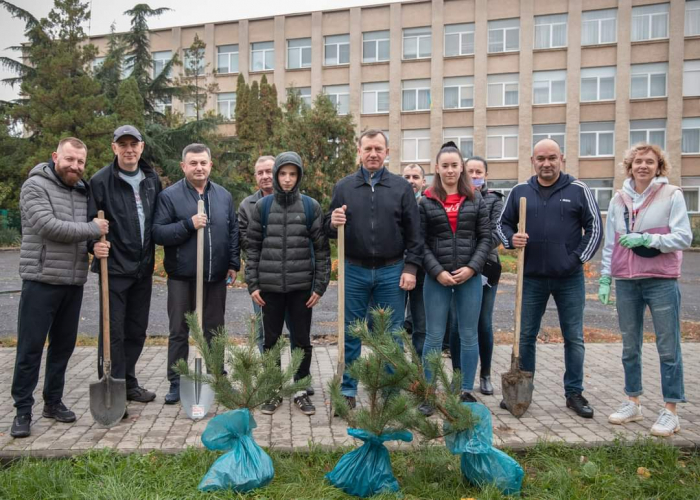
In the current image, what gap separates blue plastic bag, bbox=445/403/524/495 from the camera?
137 inches

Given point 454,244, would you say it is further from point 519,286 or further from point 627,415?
point 627,415

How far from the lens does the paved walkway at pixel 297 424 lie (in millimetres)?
4297

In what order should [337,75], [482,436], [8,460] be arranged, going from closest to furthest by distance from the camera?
1. [482,436]
2. [8,460]
3. [337,75]

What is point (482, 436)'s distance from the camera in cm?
350

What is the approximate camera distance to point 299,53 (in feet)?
124

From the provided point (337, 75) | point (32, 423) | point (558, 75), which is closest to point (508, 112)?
point (558, 75)

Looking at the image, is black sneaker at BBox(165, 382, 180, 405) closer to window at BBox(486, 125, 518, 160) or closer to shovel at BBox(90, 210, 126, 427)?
shovel at BBox(90, 210, 126, 427)

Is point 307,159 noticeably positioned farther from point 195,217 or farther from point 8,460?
point 8,460

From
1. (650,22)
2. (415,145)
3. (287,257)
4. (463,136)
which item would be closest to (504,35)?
(463,136)

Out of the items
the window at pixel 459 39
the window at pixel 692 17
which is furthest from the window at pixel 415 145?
the window at pixel 692 17

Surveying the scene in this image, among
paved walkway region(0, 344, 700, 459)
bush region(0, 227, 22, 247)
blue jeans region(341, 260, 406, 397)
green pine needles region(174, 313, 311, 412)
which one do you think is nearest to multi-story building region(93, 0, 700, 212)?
bush region(0, 227, 22, 247)

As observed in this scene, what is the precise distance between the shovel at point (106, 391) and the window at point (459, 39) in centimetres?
3282

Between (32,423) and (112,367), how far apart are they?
0.71 m

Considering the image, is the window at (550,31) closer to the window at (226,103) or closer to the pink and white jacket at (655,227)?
the window at (226,103)
